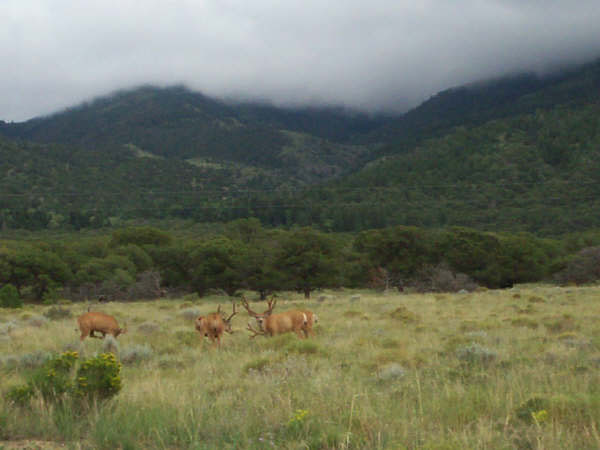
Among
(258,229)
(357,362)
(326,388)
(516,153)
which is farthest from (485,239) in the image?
(516,153)

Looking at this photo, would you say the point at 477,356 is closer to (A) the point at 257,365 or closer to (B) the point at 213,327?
(A) the point at 257,365

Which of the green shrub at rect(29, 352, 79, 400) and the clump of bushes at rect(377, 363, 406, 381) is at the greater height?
the green shrub at rect(29, 352, 79, 400)

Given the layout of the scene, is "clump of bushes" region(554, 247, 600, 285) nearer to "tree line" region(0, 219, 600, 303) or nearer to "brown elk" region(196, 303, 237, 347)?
"tree line" region(0, 219, 600, 303)

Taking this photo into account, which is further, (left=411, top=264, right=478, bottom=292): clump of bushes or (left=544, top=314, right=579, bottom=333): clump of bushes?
(left=411, top=264, right=478, bottom=292): clump of bushes

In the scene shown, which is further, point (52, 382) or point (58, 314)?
point (58, 314)

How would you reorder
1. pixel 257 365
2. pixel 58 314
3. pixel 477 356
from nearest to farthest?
1. pixel 477 356
2. pixel 257 365
3. pixel 58 314

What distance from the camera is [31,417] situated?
501cm

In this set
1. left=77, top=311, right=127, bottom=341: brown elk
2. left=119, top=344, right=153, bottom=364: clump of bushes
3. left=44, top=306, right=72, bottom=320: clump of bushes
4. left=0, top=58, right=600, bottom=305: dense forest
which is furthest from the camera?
left=0, top=58, right=600, bottom=305: dense forest

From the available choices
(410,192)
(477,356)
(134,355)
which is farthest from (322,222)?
(477,356)

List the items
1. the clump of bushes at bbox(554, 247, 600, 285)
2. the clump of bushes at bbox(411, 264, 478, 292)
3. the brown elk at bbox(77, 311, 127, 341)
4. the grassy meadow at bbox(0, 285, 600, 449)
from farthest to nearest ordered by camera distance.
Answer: the clump of bushes at bbox(554, 247, 600, 285)
the clump of bushes at bbox(411, 264, 478, 292)
the brown elk at bbox(77, 311, 127, 341)
the grassy meadow at bbox(0, 285, 600, 449)

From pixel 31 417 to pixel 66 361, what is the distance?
39.6 inches

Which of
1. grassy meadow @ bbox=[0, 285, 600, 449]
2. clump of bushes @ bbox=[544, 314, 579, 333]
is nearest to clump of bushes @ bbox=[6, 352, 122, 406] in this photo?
grassy meadow @ bbox=[0, 285, 600, 449]

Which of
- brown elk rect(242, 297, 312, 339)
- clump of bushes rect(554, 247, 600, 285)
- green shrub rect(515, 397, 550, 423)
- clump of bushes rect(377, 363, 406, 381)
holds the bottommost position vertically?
clump of bushes rect(554, 247, 600, 285)

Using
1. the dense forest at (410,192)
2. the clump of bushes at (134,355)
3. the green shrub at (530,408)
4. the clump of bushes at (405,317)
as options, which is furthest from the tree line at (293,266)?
the green shrub at (530,408)
